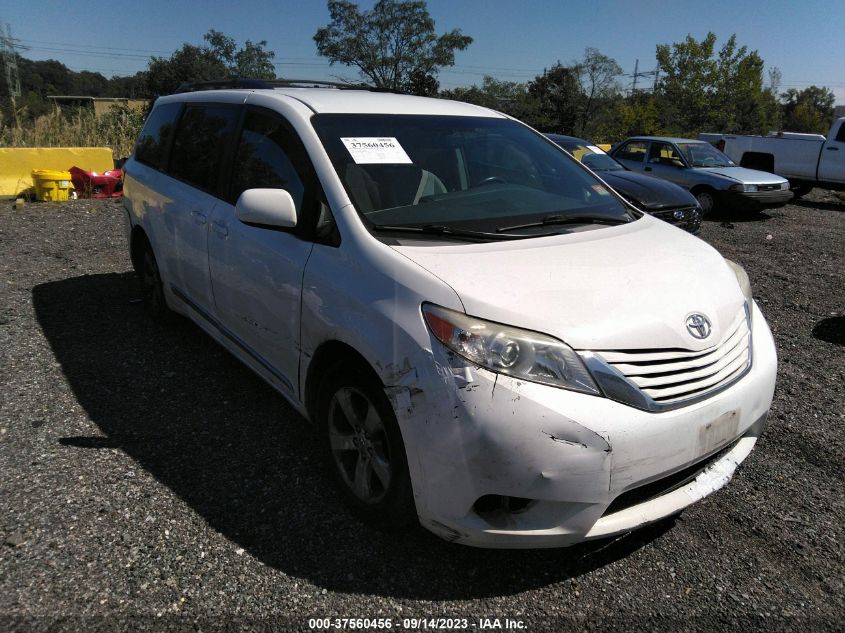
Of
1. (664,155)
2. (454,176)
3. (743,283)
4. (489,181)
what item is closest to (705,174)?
(664,155)

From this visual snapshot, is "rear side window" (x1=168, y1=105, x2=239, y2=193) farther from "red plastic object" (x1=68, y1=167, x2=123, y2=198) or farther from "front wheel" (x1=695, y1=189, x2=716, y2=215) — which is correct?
"front wheel" (x1=695, y1=189, x2=716, y2=215)

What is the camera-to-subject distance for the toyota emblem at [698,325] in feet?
7.58

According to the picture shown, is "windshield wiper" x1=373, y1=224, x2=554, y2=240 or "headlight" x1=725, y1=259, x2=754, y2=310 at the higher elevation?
"windshield wiper" x1=373, y1=224, x2=554, y2=240

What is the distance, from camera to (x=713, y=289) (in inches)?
102

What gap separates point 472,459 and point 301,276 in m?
1.16

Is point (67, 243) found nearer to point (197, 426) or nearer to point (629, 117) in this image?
point (197, 426)

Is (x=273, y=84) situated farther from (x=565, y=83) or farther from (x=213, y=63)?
(x=213, y=63)

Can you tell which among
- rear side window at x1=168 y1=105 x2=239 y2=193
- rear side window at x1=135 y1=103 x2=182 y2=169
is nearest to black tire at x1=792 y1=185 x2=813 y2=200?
rear side window at x1=135 y1=103 x2=182 y2=169

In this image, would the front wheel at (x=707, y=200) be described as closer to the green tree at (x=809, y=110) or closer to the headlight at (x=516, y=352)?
the headlight at (x=516, y=352)

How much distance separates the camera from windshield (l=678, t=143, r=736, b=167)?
12.4 meters

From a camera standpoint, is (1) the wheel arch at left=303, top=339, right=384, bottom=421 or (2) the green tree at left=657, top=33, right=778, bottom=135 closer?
(1) the wheel arch at left=303, top=339, right=384, bottom=421

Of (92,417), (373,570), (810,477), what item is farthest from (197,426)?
(810,477)

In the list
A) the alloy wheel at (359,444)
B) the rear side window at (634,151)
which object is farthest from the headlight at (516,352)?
the rear side window at (634,151)

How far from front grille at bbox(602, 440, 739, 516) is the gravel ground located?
1.22ft
